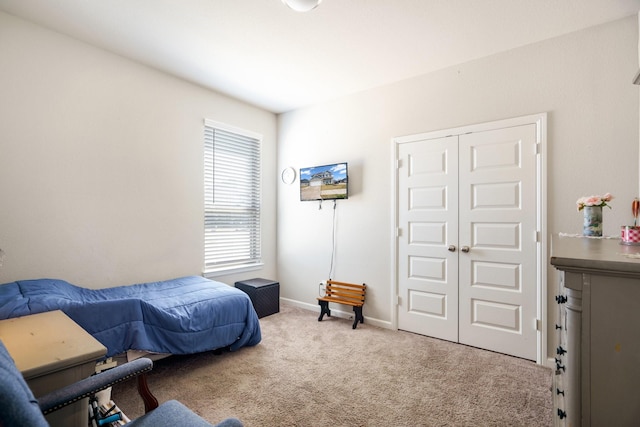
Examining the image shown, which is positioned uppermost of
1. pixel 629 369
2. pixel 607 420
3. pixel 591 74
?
pixel 591 74

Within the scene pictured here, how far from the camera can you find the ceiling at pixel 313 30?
225 centimetres

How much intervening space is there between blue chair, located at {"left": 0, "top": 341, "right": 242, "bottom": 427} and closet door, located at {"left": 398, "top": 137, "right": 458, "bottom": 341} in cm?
265

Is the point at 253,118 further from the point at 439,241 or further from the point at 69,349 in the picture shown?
the point at 69,349

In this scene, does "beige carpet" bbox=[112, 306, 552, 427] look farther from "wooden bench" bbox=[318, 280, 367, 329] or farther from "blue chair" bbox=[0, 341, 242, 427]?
"blue chair" bbox=[0, 341, 242, 427]

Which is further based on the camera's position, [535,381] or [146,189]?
[146,189]

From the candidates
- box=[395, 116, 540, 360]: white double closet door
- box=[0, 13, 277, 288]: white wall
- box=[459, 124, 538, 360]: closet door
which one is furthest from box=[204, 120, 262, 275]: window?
box=[459, 124, 538, 360]: closet door

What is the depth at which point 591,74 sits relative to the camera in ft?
8.09

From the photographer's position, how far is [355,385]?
230 cm

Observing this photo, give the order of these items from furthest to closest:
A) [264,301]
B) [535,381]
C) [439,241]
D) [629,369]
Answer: [264,301] < [439,241] < [535,381] < [629,369]

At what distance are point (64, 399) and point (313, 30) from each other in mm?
2801

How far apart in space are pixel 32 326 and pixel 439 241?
10.6ft

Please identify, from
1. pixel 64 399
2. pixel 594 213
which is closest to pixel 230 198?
pixel 64 399

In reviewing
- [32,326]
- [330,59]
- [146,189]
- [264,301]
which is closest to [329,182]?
[330,59]

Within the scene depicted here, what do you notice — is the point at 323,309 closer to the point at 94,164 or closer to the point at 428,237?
the point at 428,237
